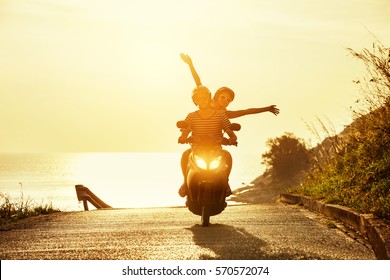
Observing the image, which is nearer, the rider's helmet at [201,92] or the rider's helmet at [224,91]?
the rider's helmet at [201,92]

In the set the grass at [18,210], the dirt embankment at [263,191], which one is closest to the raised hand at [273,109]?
the grass at [18,210]

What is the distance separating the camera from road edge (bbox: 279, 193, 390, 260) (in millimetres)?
7668

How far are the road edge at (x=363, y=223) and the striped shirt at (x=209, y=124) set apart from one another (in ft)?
6.89

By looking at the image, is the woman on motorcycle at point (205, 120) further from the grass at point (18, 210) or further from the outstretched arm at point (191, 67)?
the grass at point (18, 210)

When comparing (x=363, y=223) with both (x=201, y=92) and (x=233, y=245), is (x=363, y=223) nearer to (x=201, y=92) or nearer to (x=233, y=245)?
(x=233, y=245)

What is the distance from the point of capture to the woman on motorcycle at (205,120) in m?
10.3

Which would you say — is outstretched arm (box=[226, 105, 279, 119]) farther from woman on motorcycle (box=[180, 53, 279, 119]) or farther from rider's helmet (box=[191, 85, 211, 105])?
rider's helmet (box=[191, 85, 211, 105])

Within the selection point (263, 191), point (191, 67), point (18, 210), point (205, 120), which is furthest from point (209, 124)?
→ point (263, 191)

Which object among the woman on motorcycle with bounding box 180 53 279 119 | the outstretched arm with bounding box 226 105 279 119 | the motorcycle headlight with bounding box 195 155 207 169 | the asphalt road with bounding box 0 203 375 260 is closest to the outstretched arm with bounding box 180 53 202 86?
the woman on motorcycle with bounding box 180 53 279 119

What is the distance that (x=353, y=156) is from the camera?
45.4 feet

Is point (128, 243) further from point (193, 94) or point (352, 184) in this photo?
point (352, 184)

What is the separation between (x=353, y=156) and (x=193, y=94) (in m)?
4.68

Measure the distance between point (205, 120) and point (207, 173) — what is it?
0.86 meters

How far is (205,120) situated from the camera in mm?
10336
